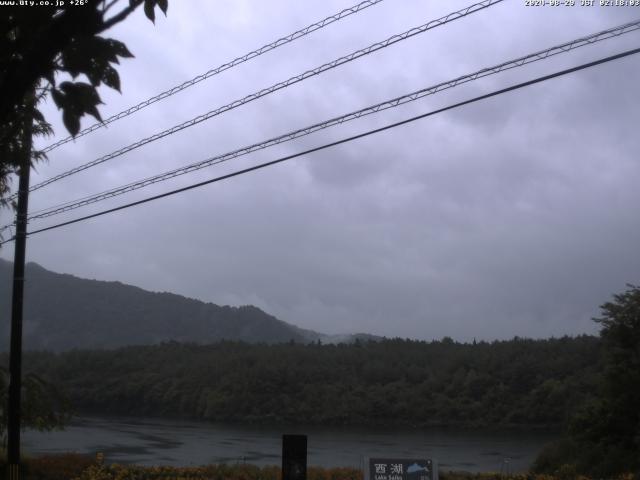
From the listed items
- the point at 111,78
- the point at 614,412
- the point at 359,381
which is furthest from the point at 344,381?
the point at 111,78

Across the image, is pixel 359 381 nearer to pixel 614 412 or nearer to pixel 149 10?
pixel 614 412

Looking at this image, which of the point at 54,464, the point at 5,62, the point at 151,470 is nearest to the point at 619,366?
the point at 151,470

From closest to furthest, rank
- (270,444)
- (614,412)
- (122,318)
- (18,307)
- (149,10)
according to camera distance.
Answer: (149,10) → (18,307) → (614,412) → (270,444) → (122,318)

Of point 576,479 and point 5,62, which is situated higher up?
point 5,62

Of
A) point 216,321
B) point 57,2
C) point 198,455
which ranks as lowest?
point 198,455

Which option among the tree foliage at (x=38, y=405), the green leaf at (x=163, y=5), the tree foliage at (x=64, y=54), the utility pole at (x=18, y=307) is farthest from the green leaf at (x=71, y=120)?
the tree foliage at (x=38, y=405)

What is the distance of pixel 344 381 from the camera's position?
35.4m

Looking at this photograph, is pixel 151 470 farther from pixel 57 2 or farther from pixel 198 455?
pixel 57 2

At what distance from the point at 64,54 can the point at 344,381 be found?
1298 inches

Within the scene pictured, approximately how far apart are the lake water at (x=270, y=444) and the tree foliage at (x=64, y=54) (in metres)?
14.8

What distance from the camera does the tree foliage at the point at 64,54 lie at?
3082mm

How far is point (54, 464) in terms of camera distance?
14.9 metres

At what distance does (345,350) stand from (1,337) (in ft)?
95.7

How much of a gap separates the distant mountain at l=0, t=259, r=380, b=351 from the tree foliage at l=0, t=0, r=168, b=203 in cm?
7787
